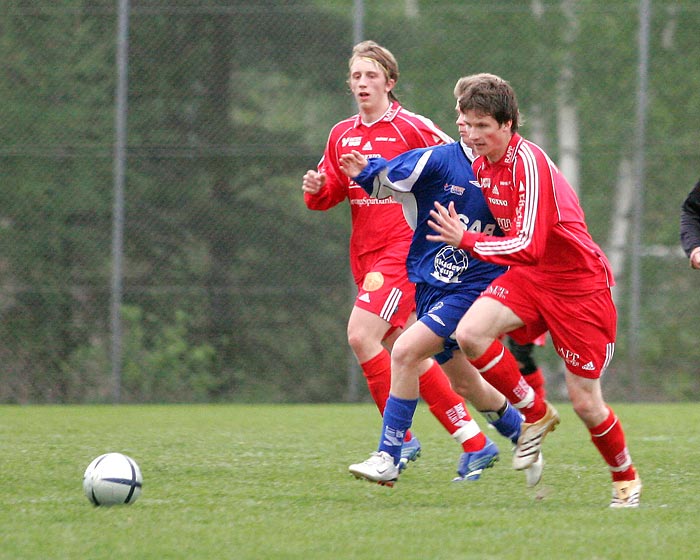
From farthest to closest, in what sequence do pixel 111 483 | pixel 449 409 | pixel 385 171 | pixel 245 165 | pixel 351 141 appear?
pixel 245 165, pixel 351 141, pixel 449 409, pixel 385 171, pixel 111 483

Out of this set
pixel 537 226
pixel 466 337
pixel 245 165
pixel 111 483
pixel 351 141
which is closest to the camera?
pixel 111 483

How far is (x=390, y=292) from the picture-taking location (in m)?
6.02

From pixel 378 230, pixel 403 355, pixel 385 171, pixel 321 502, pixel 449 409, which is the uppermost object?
pixel 385 171

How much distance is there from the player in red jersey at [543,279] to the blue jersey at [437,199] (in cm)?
22

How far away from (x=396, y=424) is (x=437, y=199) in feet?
3.35

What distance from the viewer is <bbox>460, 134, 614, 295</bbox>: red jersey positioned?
4754mm

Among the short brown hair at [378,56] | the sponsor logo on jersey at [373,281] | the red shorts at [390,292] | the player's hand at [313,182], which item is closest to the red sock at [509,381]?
the red shorts at [390,292]

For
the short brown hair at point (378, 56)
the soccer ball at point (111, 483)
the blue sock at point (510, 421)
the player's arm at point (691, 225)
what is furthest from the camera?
the short brown hair at point (378, 56)

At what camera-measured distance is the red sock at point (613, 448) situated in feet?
16.1

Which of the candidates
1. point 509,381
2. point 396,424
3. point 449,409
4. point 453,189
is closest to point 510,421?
point 449,409

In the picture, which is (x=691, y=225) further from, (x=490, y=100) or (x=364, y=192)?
(x=364, y=192)

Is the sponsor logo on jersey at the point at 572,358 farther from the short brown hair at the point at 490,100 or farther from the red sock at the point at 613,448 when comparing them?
the short brown hair at the point at 490,100

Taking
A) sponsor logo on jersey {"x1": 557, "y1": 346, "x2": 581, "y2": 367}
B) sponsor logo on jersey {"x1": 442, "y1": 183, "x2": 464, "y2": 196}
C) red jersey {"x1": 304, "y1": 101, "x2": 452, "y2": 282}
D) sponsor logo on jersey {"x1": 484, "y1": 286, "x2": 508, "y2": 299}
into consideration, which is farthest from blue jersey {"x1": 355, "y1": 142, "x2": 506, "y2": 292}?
red jersey {"x1": 304, "y1": 101, "x2": 452, "y2": 282}

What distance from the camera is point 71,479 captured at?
17.9 feet
